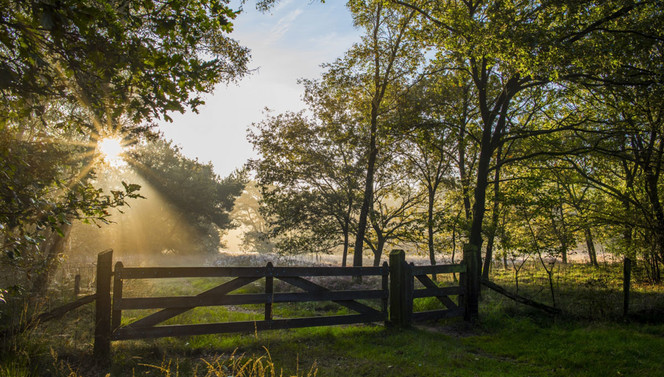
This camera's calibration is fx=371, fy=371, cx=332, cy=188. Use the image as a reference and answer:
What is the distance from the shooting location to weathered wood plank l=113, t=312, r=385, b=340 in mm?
6211

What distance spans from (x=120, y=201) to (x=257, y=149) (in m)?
18.5

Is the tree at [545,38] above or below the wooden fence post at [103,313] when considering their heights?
above

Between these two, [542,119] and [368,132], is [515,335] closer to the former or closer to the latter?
[368,132]

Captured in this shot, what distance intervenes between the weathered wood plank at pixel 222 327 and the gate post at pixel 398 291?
0.53 m

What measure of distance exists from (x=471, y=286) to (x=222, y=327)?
628 cm

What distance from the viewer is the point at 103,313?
237 inches

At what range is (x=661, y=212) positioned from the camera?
43.4ft

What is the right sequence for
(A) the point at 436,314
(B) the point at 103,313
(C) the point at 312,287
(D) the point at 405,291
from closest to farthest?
(B) the point at 103,313, (C) the point at 312,287, (D) the point at 405,291, (A) the point at 436,314

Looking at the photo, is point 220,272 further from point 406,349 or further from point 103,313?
point 406,349

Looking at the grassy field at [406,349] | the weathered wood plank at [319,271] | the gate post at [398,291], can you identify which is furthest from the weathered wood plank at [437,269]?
the grassy field at [406,349]

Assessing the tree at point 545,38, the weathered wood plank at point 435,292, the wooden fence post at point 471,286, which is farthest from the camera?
the tree at point 545,38

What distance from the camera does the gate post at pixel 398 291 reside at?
8602 mm

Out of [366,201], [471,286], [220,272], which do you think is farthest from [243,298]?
[366,201]

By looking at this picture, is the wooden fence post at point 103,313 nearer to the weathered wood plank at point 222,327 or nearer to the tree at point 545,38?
the weathered wood plank at point 222,327
